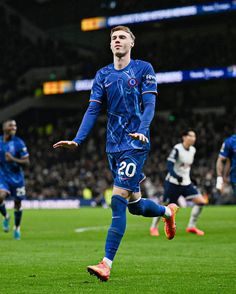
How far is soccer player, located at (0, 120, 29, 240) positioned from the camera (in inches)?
645

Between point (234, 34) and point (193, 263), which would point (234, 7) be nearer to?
point (234, 34)

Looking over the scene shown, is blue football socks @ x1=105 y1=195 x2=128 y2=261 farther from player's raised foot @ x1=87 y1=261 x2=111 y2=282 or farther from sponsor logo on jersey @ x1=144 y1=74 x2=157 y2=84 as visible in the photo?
sponsor logo on jersey @ x1=144 y1=74 x2=157 y2=84

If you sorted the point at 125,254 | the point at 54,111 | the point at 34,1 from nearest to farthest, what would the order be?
the point at 125,254 < the point at 54,111 < the point at 34,1

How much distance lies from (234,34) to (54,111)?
45.6 feet

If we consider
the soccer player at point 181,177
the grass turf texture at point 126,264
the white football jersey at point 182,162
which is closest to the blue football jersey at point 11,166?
the grass turf texture at point 126,264

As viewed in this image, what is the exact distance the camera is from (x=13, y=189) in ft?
55.0

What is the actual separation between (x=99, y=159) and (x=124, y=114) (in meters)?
38.5

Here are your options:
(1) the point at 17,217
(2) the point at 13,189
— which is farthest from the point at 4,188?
(1) the point at 17,217

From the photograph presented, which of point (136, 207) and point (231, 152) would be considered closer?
point (136, 207)

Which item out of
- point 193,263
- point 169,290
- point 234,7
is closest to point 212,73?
point 234,7

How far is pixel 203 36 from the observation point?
47812 millimetres

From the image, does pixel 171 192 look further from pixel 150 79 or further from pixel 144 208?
pixel 150 79

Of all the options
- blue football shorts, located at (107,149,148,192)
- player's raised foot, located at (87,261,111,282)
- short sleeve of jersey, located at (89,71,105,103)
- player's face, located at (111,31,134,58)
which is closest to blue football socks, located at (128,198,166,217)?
blue football shorts, located at (107,149,148,192)

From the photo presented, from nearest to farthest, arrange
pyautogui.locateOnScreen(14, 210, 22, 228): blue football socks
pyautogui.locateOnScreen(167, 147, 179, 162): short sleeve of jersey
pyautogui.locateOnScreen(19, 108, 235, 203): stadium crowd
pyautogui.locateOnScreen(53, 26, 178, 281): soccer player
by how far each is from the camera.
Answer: pyautogui.locateOnScreen(53, 26, 178, 281): soccer player
pyautogui.locateOnScreen(14, 210, 22, 228): blue football socks
pyautogui.locateOnScreen(167, 147, 179, 162): short sleeve of jersey
pyautogui.locateOnScreen(19, 108, 235, 203): stadium crowd
